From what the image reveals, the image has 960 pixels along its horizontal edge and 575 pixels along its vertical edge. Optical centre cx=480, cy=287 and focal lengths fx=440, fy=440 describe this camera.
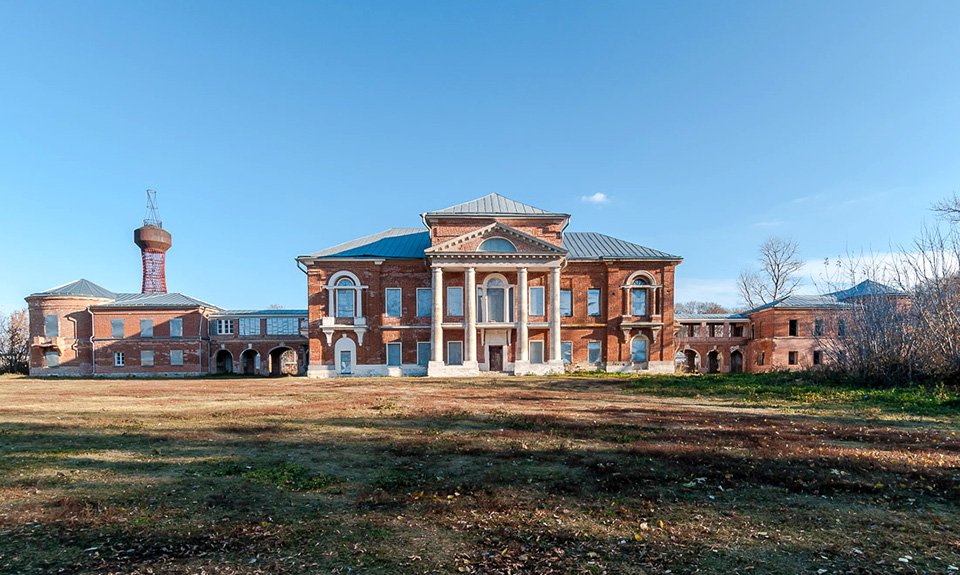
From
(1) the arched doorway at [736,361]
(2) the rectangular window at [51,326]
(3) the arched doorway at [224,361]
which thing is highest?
(2) the rectangular window at [51,326]

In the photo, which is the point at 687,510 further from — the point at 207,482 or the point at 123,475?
the point at 123,475

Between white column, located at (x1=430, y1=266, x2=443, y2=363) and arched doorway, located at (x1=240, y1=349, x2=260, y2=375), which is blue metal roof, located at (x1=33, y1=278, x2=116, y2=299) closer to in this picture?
arched doorway, located at (x1=240, y1=349, x2=260, y2=375)

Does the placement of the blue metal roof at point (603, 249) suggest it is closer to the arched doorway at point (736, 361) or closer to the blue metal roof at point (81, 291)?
the arched doorway at point (736, 361)

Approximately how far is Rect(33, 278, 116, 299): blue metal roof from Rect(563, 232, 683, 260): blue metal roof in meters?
42.8

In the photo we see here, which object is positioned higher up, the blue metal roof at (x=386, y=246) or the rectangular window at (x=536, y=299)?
the blue metal roof at (x=386, y=246)

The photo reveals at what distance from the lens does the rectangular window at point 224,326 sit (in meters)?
41.5

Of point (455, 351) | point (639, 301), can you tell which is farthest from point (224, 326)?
point (639, 301)

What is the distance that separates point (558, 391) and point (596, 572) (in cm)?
1731

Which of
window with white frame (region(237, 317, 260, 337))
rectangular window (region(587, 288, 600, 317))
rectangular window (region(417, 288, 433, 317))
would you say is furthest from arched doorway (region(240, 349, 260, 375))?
rectangular window (region(587, 288, 600, 317))

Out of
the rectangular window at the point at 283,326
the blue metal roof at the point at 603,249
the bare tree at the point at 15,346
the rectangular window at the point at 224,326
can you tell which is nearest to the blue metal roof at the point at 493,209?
the blue metal roof at the point at 603,249

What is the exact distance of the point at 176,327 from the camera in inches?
1567

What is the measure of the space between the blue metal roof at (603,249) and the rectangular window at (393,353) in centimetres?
1495

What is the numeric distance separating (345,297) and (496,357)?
41.1 ft

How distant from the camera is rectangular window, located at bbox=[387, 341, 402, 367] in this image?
1321 inches
